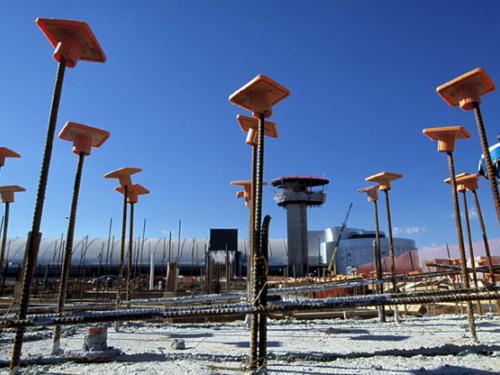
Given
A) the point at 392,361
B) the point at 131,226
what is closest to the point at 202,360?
the point at 392,361

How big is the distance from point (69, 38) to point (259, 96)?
6.83 ft

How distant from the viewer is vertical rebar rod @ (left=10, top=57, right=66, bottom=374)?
3277mm

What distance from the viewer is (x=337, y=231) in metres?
48.8

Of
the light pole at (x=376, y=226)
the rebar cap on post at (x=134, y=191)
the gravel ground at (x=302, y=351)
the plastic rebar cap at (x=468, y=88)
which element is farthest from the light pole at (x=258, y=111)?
the light pole at (x=376, y=226)

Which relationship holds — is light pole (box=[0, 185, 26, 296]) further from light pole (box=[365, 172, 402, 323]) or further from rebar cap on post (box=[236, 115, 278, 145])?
light pole (box=[365, 172, 402, 323])

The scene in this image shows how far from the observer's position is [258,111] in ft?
13.2

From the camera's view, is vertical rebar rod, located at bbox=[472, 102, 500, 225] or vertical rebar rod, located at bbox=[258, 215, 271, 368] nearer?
vertical rebar rod, located at bbox=[258, 215, 271, 368]

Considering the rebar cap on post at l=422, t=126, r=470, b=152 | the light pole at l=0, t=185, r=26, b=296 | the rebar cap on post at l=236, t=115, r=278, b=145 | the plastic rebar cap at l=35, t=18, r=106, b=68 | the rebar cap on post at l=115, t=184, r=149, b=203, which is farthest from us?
the rebar cap on post at l=115, t=184, r=149, b=203

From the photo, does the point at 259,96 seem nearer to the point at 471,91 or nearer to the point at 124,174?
the point at 471,91

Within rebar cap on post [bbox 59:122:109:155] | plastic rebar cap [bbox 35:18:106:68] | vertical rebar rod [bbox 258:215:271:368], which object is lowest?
vertical rebar rod [bbox 258:215:271:368]

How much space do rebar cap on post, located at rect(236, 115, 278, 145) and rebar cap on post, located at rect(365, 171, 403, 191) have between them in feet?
11.3

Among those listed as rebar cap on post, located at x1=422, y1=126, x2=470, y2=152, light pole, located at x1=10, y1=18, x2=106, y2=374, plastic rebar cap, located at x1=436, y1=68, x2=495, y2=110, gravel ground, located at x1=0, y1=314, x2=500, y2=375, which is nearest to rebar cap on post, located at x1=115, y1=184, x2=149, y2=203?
gravel ground, located at x1=0, y1=314, x2=500, y2=375

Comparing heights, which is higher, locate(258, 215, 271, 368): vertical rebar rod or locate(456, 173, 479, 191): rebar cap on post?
locate(456, 173, 479, 191): rebar cap on post

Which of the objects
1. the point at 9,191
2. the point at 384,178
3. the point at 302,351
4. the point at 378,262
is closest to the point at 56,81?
the point at 302,351
